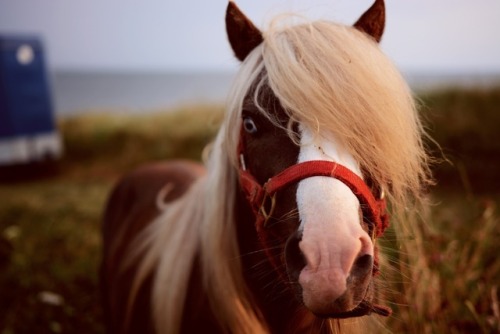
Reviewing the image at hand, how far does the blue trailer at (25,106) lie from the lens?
852cm

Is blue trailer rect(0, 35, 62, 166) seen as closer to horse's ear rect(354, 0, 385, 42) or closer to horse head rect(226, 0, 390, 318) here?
horse head rect(226, 0, 390, 318)

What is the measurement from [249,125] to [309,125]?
271 mm

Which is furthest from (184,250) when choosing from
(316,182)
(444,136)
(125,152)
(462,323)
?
(125,152)

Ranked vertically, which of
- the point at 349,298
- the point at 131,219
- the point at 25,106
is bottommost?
the point at 25,106

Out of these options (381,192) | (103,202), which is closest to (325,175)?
(381,192)

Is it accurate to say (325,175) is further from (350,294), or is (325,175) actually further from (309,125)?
(350,294)

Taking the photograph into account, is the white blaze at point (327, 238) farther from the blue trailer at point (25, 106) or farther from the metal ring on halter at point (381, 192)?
the blue trailer at point (25, 106)

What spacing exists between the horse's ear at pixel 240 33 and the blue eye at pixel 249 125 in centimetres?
34

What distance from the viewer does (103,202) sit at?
21.9 feet

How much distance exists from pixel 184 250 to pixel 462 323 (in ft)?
5.25

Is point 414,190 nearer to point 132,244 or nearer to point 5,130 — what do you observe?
point 132,244

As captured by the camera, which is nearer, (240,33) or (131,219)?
(240,33)

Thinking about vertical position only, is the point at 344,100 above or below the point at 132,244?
above

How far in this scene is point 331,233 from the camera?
107 cm
